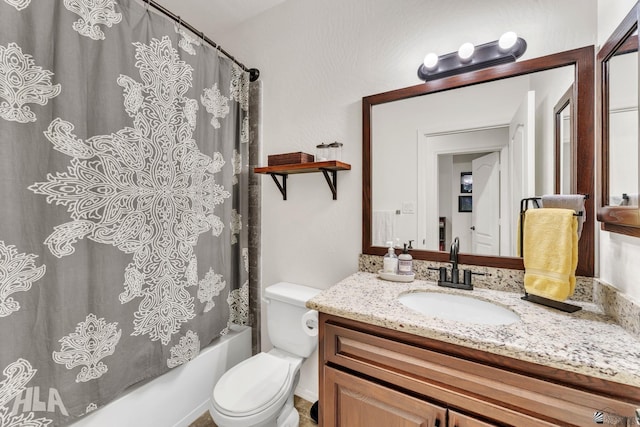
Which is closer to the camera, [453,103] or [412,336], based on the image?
[412,336]

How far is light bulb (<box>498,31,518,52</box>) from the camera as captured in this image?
111 centimetres

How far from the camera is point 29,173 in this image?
96 cm

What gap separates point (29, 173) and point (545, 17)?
82.1 inches

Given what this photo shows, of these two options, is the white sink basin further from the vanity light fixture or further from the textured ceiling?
the textured ceiling

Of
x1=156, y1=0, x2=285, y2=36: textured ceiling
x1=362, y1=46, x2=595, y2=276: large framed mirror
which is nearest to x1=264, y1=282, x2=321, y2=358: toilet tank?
x1=362, y1=46, x2=595, y2=276: large framed mirror

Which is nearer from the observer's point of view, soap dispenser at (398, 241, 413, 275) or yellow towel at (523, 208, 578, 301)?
yellow towel at (523, 208, 578, 301)

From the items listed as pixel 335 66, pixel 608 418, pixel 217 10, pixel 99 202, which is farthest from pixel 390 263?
pixel 217 10

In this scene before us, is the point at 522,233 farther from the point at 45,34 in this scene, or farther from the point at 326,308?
the point at 45,34

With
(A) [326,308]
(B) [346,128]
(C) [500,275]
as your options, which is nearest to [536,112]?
(C) [500,275]

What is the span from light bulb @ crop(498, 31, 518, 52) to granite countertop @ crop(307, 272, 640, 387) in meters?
1.04

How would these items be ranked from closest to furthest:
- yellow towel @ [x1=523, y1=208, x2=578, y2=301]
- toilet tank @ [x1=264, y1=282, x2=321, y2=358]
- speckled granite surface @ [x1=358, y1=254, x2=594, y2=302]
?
yellow towel @ [x1=523, y1=208, x2=578, y2=301], speckled granite surface @ [x1=358, y1=254, x2=594, y2=302], toilet tank @ [x1=264, y1=282, x2=321, y2=358]

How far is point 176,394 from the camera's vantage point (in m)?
1.45

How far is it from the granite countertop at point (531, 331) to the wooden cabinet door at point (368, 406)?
0.72 ft

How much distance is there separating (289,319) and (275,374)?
0.97 ft
